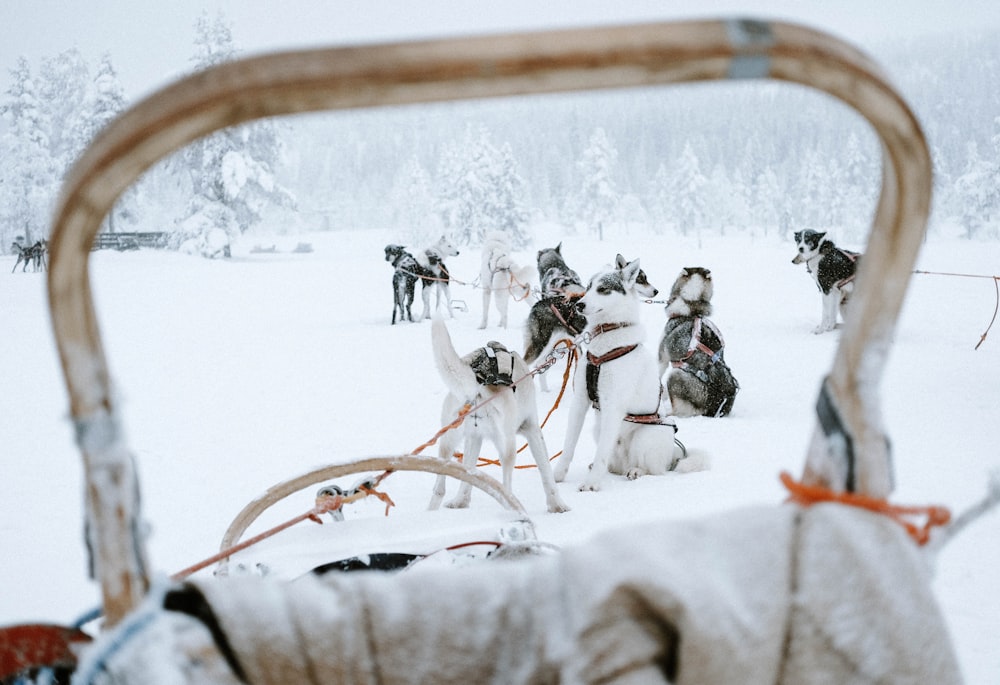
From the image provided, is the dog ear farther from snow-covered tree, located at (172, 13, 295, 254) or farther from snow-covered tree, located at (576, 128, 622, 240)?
snow-covered tree, located at (576, 128, 622, 240)

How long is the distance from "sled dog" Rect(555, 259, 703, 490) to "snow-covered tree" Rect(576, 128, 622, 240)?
38.1 metres

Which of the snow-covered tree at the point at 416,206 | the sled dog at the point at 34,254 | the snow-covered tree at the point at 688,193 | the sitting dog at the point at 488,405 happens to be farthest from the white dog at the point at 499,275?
the snow-covered tree at the point at 688,193

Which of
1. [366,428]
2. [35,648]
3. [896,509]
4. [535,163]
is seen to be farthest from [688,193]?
[35,648]

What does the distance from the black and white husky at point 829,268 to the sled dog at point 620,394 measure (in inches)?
219

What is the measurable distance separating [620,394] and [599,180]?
1582 inches

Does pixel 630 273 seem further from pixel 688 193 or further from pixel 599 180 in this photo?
pixel 688 193

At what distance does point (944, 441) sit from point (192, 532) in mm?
4853

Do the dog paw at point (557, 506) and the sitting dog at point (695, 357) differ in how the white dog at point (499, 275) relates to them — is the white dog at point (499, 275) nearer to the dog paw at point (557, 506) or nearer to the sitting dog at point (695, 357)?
the sitting dog at point (695, 357)

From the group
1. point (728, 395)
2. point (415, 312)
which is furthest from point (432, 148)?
point (728, 395)

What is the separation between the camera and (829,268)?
8.52 meters

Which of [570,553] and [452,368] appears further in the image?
[452,368]

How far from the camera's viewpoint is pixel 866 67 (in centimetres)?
57

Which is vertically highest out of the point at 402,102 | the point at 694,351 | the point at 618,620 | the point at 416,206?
the point at 416,206

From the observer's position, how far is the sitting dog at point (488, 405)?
3.21 meters
